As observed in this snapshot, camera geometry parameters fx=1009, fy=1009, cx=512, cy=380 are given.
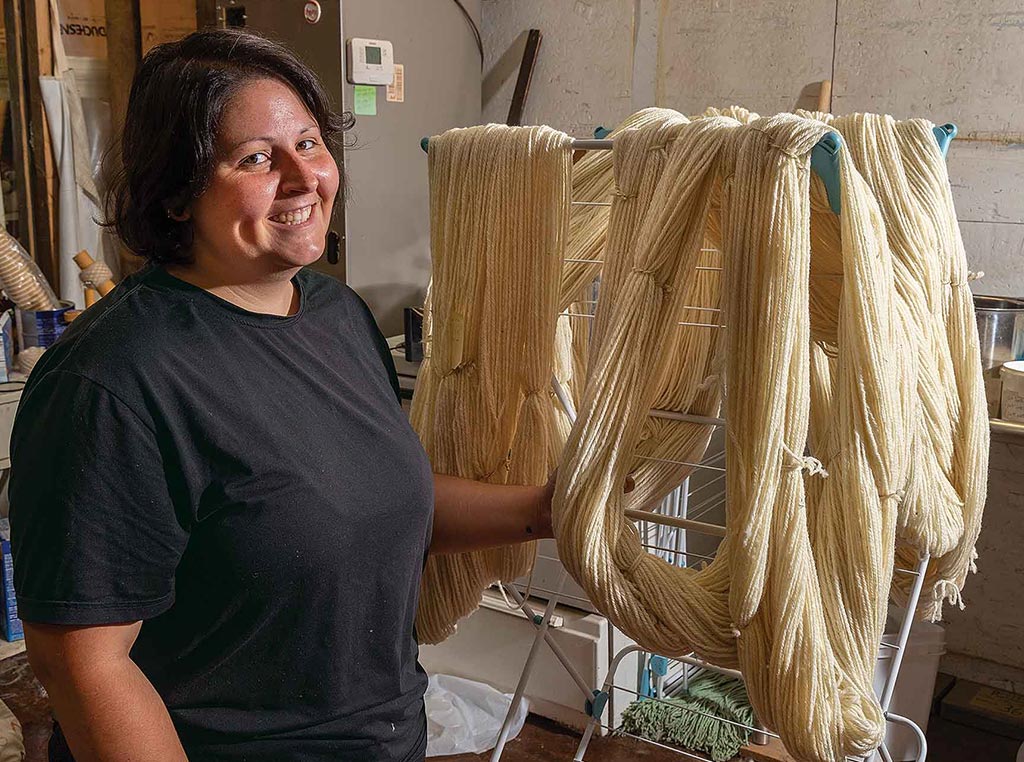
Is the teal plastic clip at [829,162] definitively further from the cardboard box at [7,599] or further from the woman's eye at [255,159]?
the cardboard box at [7,599]

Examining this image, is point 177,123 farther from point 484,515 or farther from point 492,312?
point 484,515

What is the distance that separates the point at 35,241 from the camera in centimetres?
348

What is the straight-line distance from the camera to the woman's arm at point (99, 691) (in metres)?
1.06

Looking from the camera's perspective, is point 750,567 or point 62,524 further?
point 750,567

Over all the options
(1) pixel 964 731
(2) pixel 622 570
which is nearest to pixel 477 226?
(2) pixel 622 570

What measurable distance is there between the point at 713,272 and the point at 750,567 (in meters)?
0.60

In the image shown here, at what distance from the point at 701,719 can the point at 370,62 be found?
209 cm

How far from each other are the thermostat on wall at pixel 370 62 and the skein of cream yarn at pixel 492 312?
163cm

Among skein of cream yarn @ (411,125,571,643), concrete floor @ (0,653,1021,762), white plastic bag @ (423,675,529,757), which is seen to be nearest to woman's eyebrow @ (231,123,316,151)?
skein of cream yarn @ (411,125,571,643)

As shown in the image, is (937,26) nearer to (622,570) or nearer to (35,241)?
(622,570)

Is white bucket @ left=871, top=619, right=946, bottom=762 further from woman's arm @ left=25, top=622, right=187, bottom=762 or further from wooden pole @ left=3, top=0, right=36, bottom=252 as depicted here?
wooden pole @ left=3, top=0, right=36, bottom=252

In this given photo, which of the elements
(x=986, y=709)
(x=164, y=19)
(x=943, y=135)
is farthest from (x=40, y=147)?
(x=986, y=709)

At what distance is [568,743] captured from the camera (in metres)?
2.61

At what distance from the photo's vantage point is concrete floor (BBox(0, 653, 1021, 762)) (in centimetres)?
254
